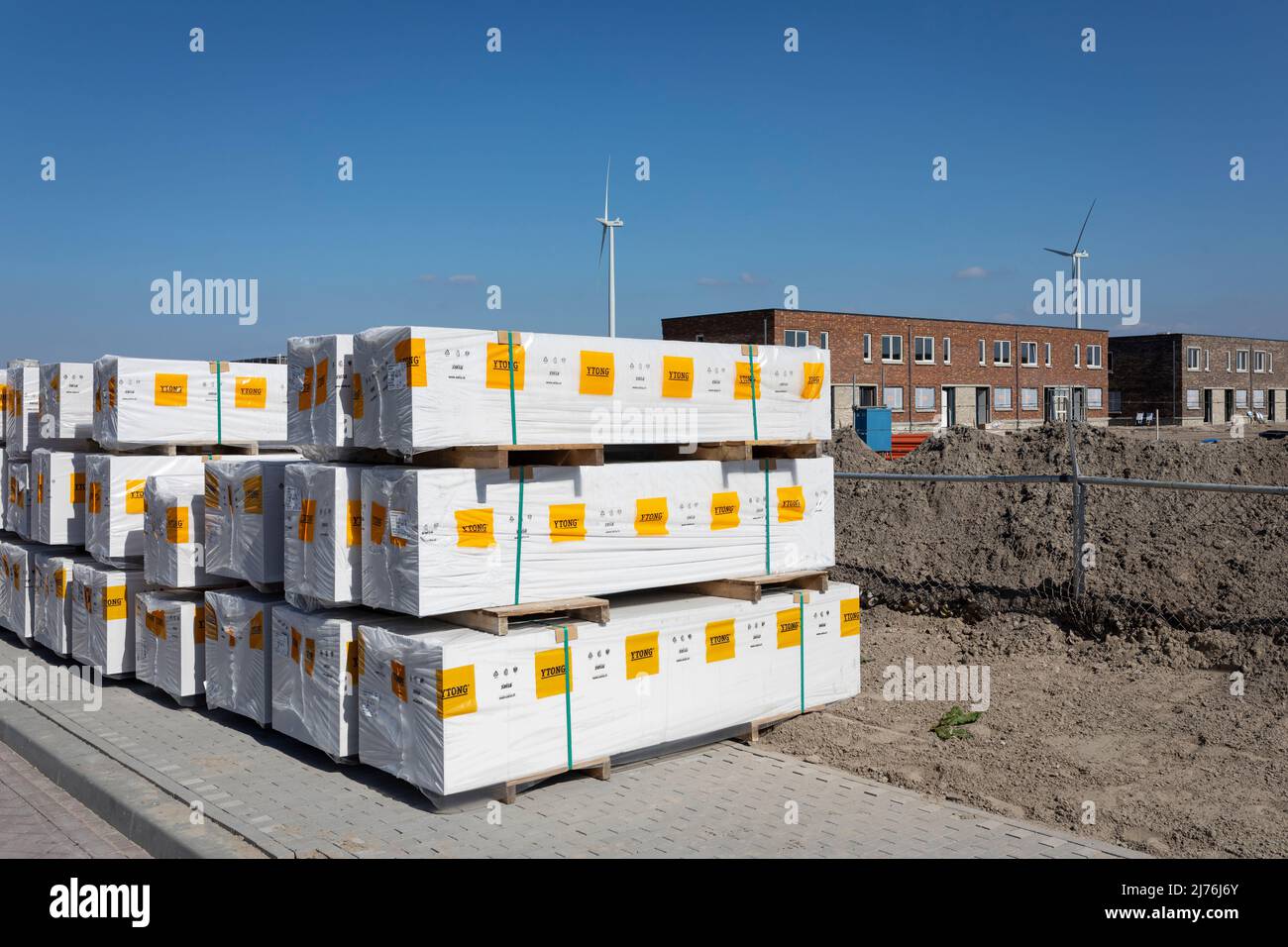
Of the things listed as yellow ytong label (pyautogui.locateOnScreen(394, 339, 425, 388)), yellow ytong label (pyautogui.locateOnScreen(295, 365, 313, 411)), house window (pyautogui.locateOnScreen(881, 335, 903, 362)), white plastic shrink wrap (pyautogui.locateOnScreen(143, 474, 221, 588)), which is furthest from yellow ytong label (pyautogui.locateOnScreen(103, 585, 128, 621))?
house window (pyautogui.locateOnScreen(881, 335, 903, 362))

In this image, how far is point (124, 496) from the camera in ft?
31.8

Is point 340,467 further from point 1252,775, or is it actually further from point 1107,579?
point 1107,579

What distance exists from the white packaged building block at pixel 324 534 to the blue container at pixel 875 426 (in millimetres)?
28526

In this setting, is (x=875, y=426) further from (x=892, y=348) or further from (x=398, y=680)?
(x=398, y=680)

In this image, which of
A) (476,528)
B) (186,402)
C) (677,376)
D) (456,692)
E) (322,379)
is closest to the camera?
(456,692)

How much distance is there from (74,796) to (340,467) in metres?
2.82

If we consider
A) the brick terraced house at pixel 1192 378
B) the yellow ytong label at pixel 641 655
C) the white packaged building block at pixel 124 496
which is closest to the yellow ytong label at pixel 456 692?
the yellow ytong label at pixel 641 655

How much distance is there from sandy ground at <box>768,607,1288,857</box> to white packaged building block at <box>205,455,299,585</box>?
3.81 m

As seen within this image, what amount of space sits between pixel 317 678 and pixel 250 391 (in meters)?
3.90

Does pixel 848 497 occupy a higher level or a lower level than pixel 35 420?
lower

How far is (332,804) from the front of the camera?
254 inches

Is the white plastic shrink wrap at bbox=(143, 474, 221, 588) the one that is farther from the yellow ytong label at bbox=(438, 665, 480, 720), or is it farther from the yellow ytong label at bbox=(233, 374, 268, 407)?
the yellow ytong label at bbox=(438, 665, 480, 720)

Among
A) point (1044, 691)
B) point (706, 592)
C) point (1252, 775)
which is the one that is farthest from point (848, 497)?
point (1252, 775)

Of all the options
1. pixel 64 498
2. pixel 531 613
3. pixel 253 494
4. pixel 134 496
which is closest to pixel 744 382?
pixel 531 613
